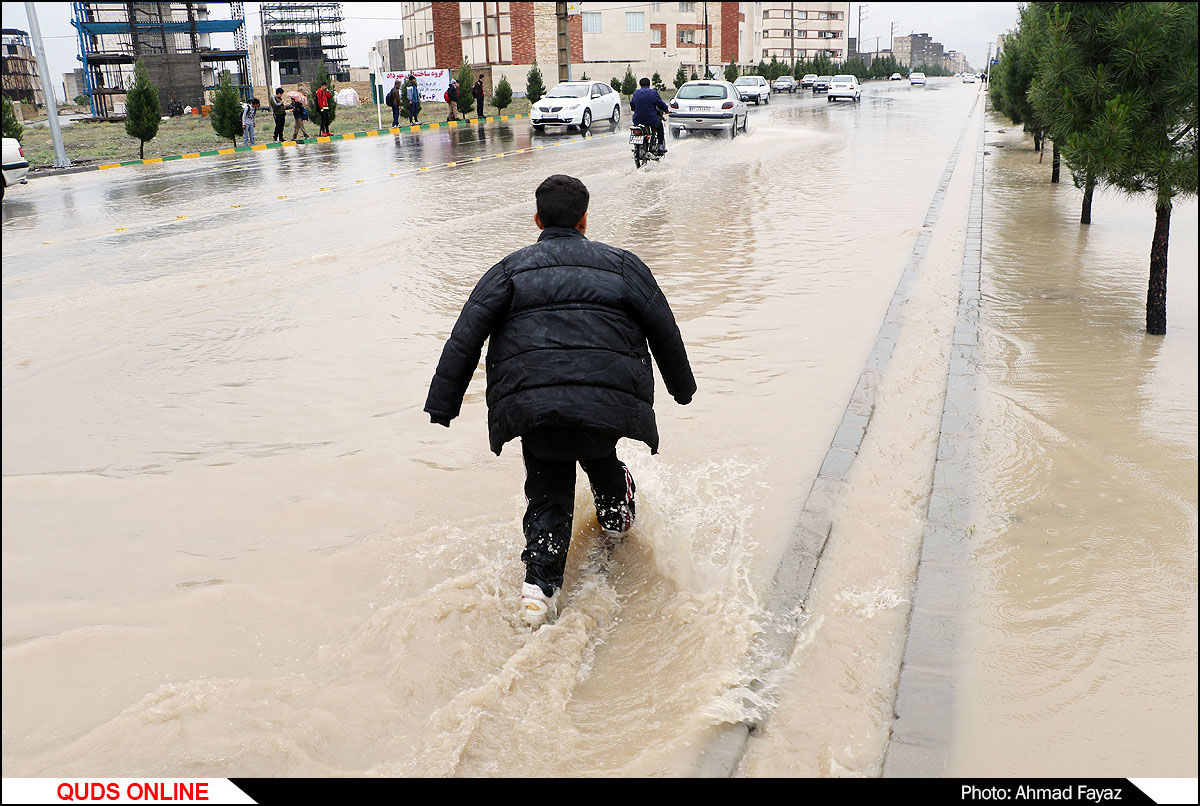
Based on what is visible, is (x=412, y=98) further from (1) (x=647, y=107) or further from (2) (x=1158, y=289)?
(2) (x=1158, y=289)

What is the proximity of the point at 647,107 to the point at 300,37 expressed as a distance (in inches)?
2819

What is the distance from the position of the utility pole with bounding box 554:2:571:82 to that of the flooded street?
36911 mm

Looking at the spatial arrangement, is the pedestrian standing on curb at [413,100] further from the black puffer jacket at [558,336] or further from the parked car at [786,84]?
the parked car at [786,84]

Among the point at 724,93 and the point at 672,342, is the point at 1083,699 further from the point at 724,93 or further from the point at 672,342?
the point at 724,93

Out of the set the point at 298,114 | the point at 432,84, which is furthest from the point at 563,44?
the point at 298,114

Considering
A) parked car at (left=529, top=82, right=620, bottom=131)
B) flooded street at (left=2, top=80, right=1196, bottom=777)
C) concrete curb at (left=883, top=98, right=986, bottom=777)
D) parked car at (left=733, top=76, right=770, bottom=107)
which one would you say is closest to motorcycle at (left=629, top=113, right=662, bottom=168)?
flooded street at (left=2, top=80, right=1196, bottom=777)

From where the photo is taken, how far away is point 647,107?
17641mm

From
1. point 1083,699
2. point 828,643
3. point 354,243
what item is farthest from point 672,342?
point 354,243

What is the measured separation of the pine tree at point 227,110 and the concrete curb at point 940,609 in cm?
2309

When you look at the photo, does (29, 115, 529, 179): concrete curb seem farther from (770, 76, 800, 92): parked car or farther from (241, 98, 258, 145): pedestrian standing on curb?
(770, 76, 800, 92): parked car

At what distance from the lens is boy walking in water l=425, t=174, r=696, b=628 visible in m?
3.19

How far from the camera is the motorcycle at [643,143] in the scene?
18.2 metres

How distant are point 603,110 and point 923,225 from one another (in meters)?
20.9

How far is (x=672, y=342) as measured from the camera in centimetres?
341
